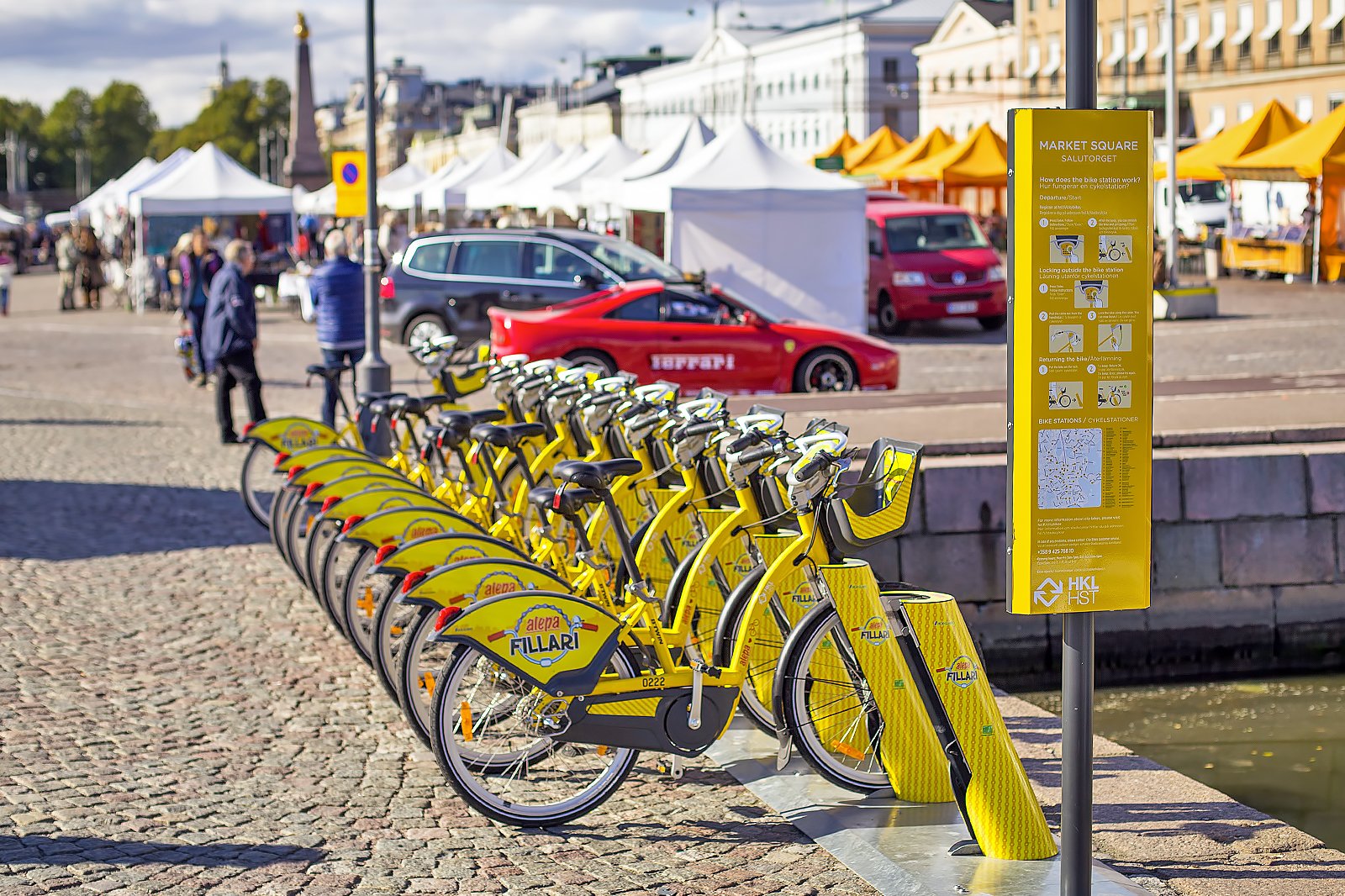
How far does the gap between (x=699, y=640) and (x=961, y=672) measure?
1.19m

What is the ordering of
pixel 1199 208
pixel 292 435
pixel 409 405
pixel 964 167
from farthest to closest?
pixel 1199 208, pixel 964 167, pixel 292 435, pixel 409 405

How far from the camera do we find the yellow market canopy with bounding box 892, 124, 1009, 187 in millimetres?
38625

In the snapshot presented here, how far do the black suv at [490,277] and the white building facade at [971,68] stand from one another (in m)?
55.6

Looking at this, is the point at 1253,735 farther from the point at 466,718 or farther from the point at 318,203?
the point at 318,203

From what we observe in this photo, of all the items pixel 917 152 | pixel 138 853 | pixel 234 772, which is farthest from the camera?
pixel 917 152

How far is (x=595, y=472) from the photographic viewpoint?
6.25 meters

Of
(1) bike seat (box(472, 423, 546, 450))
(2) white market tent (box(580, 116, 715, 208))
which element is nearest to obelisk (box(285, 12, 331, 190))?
(2) white market tent (box(580, 116, 715, 208))

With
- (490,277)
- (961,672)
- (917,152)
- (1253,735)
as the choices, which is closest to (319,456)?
(961,672)

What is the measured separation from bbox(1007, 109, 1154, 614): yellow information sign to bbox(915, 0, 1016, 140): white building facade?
72924 mm

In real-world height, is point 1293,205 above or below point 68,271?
above

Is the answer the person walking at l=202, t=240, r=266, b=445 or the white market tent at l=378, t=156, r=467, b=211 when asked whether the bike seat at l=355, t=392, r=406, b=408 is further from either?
the white market tent at l=378, t=156, r=467, b=211

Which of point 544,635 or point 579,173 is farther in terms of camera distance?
→ point 579,173

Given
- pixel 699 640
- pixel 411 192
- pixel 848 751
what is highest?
pixel 411 192

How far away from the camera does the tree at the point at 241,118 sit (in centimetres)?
14825
